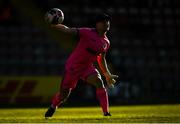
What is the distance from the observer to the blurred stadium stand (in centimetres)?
2594

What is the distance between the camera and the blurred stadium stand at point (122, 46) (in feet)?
85.1

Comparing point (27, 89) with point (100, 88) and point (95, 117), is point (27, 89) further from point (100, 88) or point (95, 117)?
point (100, 88)

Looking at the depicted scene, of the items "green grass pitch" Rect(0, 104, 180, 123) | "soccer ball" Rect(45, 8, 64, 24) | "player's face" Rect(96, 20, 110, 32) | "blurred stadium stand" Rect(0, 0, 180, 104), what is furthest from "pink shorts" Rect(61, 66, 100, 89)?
"blurred stadium stand" Rect(0, 0, 180, 104)

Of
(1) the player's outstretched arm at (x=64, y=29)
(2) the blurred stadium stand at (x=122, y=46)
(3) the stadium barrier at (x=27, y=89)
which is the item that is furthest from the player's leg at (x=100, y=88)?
(2) the blurred stadium stand at (x=122, y=46)

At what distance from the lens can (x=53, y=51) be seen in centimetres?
2775

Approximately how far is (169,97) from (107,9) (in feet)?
22.4

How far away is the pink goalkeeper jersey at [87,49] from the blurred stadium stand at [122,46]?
13380 millimetres

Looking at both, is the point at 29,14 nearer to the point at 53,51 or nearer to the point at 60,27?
the point at 53,51

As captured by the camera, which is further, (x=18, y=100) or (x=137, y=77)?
(x=137, y=77)

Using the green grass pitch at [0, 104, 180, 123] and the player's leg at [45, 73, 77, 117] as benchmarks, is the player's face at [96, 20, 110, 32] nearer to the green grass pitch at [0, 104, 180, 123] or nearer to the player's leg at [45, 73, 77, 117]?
the player's leg at [45, 73, 77, 117]

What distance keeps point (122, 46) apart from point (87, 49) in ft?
59.4

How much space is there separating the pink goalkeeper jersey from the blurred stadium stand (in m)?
13.4

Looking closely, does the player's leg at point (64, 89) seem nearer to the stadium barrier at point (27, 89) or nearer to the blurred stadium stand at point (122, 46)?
the stadium barrier at point (27, 89)

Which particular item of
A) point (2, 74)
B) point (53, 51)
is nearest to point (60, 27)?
point (2, 74)
